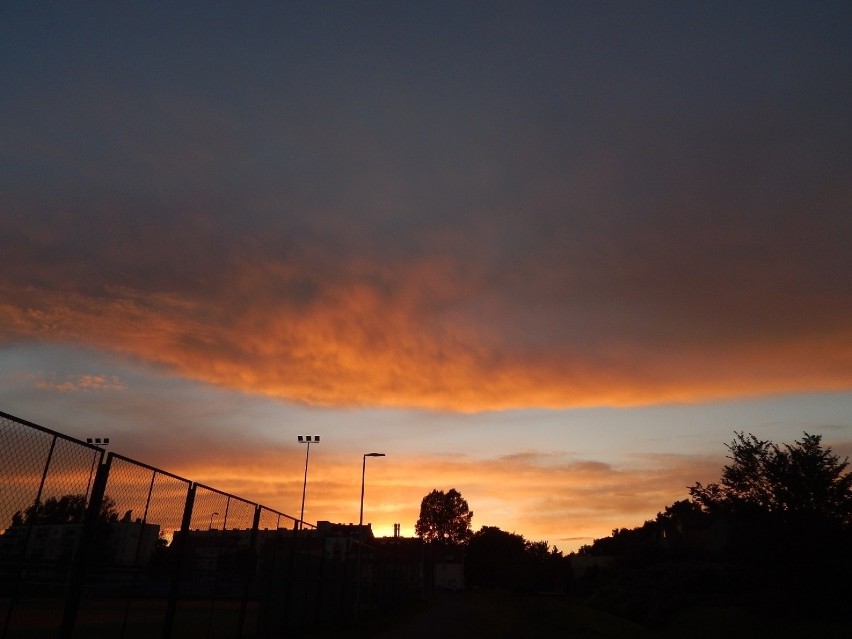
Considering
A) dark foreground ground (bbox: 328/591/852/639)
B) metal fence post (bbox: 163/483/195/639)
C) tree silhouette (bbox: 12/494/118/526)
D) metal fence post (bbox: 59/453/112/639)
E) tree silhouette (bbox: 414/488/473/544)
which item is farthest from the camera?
tree silhouette (bbox: 414/488/473/544)

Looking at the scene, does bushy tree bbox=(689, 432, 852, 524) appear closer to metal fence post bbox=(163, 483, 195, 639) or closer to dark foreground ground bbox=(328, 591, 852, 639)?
dark foreground ground bbox=(328, 591, 852, 639)

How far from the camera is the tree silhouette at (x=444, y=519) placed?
148 m

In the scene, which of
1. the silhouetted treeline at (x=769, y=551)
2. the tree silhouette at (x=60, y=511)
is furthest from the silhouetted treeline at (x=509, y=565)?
the tree silhouette at (x=60, y=511)

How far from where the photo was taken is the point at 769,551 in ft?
81.1

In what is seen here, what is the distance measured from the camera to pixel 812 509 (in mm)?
25938

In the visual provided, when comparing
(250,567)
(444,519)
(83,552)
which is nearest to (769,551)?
(250,567)

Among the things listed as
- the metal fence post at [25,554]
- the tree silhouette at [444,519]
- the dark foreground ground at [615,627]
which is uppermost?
the tree silhouette at [444,519]

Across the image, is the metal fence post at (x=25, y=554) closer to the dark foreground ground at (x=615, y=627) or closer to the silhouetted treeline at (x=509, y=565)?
the dark foreground ground at (x=615, y=627)

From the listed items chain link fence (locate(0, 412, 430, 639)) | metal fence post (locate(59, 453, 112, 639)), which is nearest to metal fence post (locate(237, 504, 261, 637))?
chain link fence (locate(0, 412, 430, 639))

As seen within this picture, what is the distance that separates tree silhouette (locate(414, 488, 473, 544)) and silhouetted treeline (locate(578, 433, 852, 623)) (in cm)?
10623

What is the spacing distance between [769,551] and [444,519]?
131297 millimetres

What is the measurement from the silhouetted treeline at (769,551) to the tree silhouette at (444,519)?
106229 mm

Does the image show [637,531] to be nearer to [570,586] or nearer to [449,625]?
[570,586]

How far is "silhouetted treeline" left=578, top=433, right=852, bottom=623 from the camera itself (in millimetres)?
23000
